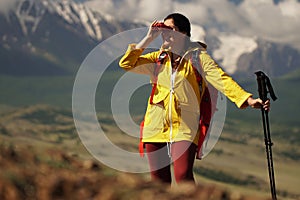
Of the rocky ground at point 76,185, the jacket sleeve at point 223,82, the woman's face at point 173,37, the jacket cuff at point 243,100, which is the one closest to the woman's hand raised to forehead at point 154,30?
the woman's face at point 173,37

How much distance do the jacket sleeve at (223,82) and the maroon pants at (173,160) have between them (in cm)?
103

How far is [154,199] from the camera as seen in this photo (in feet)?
18.7

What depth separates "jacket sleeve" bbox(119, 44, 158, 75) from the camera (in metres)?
8.84

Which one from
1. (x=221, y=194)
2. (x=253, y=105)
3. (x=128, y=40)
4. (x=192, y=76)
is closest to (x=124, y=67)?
(x=128, y=40)

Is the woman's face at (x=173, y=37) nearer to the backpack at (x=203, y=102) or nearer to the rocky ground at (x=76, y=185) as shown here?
the backpack at (x=203, y=102)

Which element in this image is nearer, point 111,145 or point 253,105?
point 253,105

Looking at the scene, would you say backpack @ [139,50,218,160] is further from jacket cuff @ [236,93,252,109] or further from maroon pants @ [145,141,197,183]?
jacket cuff @ [236,93,252,109]

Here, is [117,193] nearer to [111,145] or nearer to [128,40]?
[111,145]

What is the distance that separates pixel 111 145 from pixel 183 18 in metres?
2.48

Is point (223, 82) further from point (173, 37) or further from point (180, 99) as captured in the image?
point (173, 37)

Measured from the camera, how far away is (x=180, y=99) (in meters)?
8.33

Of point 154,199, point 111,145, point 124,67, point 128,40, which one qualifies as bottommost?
point 154,199

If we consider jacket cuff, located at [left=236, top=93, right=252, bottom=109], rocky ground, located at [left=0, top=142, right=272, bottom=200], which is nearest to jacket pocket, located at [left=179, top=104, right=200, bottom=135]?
jacket cuff, located at [left=236, top=93, right=252, bottom=109]

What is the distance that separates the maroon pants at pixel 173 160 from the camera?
8.11 meters
